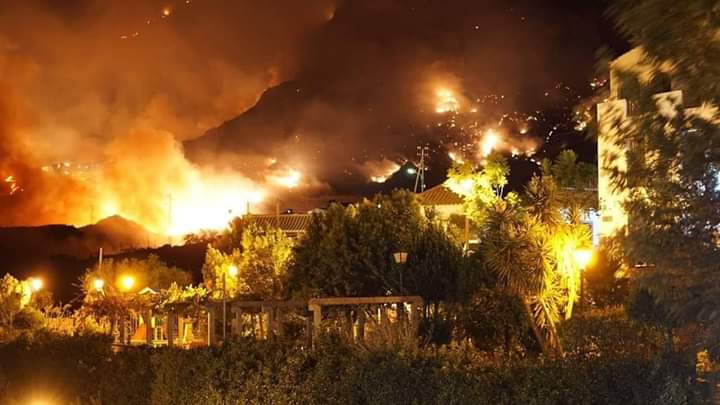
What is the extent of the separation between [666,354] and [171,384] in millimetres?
7273

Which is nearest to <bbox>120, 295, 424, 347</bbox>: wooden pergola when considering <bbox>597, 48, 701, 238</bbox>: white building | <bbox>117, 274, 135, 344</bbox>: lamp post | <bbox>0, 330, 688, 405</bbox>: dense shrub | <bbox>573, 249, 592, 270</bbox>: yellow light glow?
<bbox>117, 274, 135, 344</bbox>: lamp post

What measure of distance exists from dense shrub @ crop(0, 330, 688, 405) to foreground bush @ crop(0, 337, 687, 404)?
0.01m

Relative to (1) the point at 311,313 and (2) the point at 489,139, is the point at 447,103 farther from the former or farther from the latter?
(1) the point at 311,313

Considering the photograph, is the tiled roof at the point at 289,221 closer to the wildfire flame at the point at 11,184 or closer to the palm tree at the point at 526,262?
the wildfire flame at the point at 11,184

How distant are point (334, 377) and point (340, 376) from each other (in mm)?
135

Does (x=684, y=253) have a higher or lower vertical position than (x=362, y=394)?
higher

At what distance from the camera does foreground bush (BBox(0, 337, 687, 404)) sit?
33.1 ft

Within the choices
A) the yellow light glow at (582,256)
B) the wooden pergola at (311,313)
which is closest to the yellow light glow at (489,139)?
the yellow light glow at (582,256)

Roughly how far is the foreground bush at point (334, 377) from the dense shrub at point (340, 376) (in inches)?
0.5

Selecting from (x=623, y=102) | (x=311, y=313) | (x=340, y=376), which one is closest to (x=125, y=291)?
(x=311, y=313)

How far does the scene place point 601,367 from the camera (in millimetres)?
10156

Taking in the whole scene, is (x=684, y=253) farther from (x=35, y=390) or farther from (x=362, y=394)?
(x=35, y=390)

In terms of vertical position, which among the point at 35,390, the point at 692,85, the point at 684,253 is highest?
the point at 692,85

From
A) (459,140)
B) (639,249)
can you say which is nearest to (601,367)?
(639,249)
